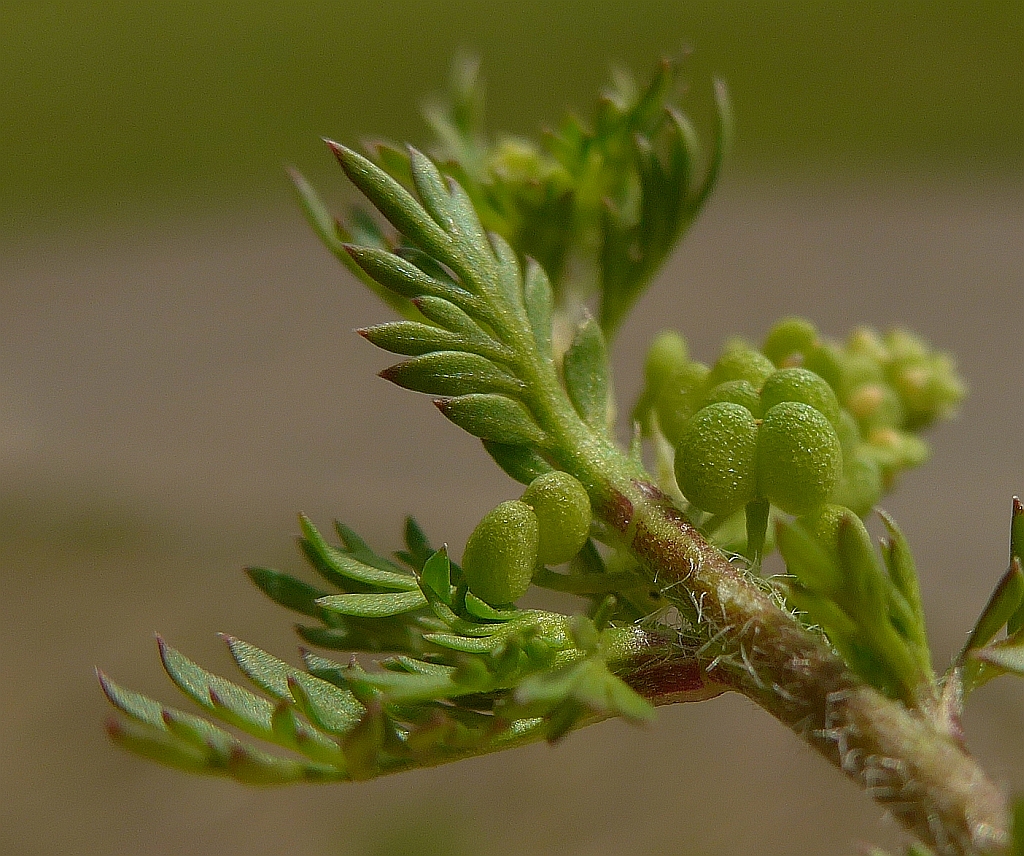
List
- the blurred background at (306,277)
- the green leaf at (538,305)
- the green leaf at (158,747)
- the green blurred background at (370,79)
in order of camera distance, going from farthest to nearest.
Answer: the green blurred background at (370,79) → the blurred background at (306,277) → the green leaf at (538,305) → the green leaf at (158,747)

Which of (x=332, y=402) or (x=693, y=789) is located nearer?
(x=693, y=789)

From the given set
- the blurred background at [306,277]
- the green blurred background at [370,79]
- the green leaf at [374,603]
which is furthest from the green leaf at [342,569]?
the green blurred background at [370,79]

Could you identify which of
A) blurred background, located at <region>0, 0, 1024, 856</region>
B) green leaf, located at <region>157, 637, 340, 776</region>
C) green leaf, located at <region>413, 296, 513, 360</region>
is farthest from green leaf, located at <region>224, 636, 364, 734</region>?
blurred background, located at <region>0, 0, 1024, 856</region>

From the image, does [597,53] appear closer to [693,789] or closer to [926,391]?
[693,789]

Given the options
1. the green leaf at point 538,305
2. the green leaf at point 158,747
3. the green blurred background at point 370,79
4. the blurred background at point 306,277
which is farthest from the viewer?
the green blurred background at point 370,79

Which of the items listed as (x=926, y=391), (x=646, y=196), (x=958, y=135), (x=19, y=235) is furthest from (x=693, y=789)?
(x=19, y=235)

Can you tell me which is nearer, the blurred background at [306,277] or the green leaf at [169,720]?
the green leaf at [169,720]

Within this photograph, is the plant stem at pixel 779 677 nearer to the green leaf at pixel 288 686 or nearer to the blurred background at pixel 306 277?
the green leaf at pixel 288 686
